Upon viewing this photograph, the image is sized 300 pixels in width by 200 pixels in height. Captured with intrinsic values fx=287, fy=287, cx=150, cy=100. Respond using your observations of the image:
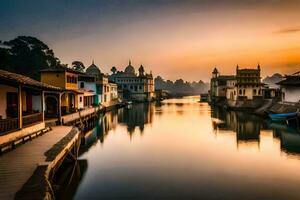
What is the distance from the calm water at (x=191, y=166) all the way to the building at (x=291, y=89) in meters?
15.7

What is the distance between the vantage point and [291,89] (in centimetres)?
5234

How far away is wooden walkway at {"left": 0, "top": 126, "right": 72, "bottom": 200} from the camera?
1093cm

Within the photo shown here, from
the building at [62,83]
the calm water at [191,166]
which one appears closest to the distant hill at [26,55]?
the building at [62,83]

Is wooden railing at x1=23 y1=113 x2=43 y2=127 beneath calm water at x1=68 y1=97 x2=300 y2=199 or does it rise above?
above

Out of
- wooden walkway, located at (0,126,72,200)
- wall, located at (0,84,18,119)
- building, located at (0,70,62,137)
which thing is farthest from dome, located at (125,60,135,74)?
wooden walkway, located at (0,126,72,200)

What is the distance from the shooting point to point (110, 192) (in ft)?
52.9

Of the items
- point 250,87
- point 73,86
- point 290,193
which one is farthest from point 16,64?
point 290,193

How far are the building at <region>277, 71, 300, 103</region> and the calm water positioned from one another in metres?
15.7

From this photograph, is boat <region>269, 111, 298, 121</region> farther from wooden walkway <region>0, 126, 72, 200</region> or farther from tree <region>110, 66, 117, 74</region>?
tree <region>110, 66, 117, 74</region>

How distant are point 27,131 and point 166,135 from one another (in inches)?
803

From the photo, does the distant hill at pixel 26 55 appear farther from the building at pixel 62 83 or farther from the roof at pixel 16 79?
the roof at pixel 16 79

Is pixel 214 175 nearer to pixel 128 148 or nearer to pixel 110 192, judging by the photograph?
pixel 110 192

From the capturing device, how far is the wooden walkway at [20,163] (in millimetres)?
10930

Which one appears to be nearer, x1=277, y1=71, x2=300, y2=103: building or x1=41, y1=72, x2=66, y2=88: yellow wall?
x1=41, y1=72, x2=66, y2=88: yellow wall
